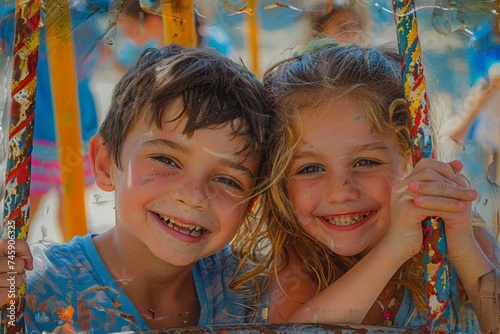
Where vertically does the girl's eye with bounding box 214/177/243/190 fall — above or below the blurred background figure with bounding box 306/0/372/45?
below

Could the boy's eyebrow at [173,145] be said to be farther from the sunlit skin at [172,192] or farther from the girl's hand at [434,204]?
the girl's hand at [434,204]

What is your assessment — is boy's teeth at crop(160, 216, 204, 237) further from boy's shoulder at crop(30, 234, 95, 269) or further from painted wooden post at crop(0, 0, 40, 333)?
painted wooden post at crop(0, 0, 40, 333)

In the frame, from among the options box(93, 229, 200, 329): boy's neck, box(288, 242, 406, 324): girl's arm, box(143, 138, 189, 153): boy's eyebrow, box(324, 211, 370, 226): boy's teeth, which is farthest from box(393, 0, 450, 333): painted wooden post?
box(93, 229, 200, 329): boy's neck

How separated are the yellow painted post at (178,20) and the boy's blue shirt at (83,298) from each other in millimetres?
480

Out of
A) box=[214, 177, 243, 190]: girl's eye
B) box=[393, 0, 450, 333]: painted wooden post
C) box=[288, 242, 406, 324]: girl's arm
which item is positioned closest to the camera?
box=[393, 0, 450, 333]: painted wooden post

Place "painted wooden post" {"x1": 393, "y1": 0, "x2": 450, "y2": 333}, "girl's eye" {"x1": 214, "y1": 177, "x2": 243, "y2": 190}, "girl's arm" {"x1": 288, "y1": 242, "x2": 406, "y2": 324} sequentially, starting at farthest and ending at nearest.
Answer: "girl's eye" {"x1": 214, "y1": 177, "x2": 243, "y2": 190}, "girl's arm" {"x1": 288, "y1": 242, "x2": 406, "y2": 324}, "painted wooden post" {"x1": 393, "y1": 0, "x2": 450, "y2": 333}

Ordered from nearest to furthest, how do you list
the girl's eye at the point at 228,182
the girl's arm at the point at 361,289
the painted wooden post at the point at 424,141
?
the painted wooden post at the point at 424,141
the girl's arm at the point at 361,289
the girl's eye at the point at 228,182

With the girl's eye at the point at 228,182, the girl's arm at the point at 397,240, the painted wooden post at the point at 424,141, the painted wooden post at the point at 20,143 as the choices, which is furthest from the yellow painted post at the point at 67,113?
the painted wooden post at the point at 424,141

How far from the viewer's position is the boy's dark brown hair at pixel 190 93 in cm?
150

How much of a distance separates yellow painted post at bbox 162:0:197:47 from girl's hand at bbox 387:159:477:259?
537 mm

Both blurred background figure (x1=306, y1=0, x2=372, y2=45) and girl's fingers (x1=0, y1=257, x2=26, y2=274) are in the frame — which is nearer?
girl's fingers (x1=0, y1=257, x2=26, y2=274)

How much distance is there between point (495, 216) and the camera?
1.46 m

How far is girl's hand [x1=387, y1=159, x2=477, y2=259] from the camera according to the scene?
1.29 metres

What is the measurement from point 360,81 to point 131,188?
0.53 meters
